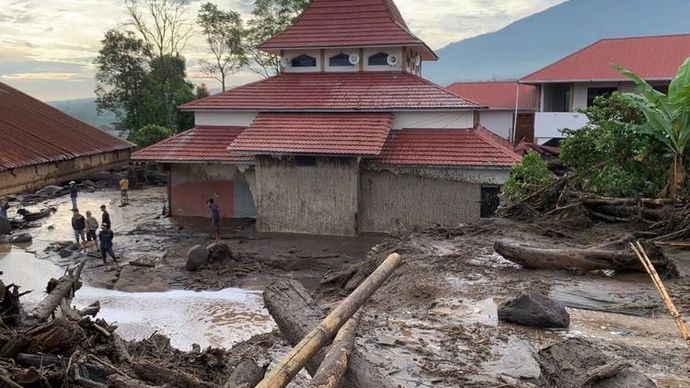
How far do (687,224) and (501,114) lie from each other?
25.5 m

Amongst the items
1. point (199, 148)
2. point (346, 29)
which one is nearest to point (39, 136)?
point (199, 148)

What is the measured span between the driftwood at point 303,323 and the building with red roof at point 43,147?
2.38 meters

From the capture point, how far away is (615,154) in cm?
1331

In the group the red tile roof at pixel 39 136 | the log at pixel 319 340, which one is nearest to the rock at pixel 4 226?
the red tile roof at pixel 39 136

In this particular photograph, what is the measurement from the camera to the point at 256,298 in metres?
12.2

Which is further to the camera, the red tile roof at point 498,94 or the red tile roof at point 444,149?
the red tile roof at point 498,94

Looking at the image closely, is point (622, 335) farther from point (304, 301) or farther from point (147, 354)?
point (147, 354)

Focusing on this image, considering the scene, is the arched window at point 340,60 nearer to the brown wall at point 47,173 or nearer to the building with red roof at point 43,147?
the building with red roof at point 43,147

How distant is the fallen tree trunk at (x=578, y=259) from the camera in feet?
29.7

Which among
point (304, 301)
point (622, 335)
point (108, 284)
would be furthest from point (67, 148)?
point (108, 284)

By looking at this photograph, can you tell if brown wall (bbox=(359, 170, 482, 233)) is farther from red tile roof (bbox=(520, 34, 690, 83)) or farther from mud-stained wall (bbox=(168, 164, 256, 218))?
red tile roof (bbox=(520, 34, 690, 83))

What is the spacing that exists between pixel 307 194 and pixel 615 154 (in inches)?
368

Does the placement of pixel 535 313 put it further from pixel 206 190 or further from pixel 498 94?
pixel 498 94

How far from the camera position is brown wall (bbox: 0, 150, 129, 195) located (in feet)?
10.2
